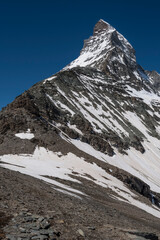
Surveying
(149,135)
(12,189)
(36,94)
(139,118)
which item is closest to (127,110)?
(139,118)

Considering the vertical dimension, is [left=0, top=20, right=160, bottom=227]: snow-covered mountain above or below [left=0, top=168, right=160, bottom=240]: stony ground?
above

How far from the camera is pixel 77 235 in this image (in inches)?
429

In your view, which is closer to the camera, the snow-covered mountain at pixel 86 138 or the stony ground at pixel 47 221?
the stony ground at pixel 47 221

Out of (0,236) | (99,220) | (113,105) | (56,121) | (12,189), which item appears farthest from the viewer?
(113,105)

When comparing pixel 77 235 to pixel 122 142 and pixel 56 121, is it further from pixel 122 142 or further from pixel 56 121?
pixel 122 142

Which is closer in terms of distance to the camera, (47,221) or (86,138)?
(47,221)

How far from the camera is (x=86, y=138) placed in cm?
6606

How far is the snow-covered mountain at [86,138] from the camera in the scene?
121 ft

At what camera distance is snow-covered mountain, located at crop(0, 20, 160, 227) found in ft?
121

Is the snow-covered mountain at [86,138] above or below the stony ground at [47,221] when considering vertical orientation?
above

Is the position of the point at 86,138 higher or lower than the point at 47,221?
higher

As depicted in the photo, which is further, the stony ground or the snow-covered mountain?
the snow-covered mountain

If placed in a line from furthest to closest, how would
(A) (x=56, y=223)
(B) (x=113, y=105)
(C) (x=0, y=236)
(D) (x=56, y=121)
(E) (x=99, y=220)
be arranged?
(B) (x=113, y=105) < (D) (x=56, y=121) < (E) (x=99, y=220) < (A) (x=56, y=223) < (C) (x=0, y=236)

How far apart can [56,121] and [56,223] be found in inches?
2165
